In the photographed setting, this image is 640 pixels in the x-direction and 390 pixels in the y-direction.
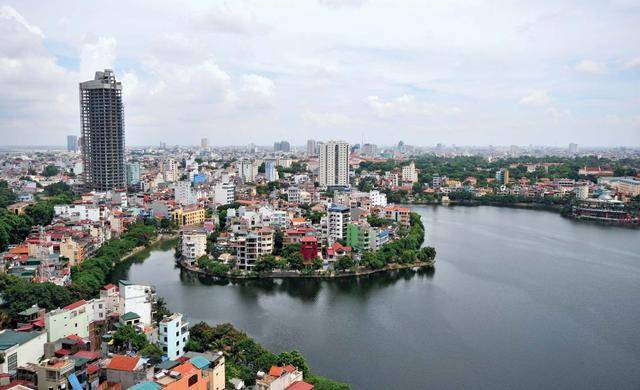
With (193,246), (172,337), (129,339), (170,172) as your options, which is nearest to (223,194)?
(193,246)

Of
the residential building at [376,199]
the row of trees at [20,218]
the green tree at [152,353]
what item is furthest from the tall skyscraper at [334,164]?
the green tree at [152,353]

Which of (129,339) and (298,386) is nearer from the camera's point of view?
(298,386)

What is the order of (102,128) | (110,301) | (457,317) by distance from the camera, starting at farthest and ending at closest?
(102,128), (457,317), (110,301)

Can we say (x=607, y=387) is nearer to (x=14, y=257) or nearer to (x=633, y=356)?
(x=633, y=356)

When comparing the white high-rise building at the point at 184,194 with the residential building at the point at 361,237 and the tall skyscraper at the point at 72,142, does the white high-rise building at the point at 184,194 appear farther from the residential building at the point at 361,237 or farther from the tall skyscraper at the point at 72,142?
the tall skyscraper at the point at 72,142

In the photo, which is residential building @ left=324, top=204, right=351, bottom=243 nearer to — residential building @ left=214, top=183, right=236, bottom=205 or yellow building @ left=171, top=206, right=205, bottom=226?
yellow building @ left=171, top=206, right=205, bottom=226

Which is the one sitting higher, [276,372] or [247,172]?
[247,172]

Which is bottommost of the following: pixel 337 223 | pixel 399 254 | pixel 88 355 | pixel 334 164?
pixel 399 254

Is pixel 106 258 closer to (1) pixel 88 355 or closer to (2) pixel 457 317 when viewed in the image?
(1) pixel 88 355

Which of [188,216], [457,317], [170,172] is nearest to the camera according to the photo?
[457,317]
